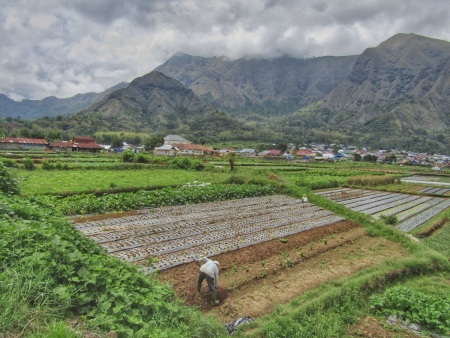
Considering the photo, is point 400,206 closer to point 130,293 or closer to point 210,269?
point 210,269

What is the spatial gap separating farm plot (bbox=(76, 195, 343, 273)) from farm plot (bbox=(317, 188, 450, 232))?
717 centimetres

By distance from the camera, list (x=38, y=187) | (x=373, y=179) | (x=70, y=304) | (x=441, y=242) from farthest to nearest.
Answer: (x=373, y=179) < (x=38, y=187) < (x=441, y=242) < (x=70, y=304)

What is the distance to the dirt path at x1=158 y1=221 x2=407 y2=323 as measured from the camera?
8.55 meters

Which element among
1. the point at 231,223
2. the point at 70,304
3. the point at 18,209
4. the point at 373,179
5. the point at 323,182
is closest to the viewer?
the point at 70,304

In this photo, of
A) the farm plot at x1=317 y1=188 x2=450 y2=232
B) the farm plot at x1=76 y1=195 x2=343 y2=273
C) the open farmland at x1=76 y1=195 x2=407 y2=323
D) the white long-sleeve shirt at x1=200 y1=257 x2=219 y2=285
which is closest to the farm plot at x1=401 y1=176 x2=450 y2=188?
the farm plot at x1=317 y1=188 x2=450 y2=232

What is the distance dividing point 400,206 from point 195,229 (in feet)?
80.6

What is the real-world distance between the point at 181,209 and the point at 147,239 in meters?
6.23

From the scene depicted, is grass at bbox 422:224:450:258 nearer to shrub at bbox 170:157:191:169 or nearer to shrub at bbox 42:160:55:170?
shrub at bbox 170:157:191:169

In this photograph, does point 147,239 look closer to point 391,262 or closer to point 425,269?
point 391,262

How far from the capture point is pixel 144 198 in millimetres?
18969

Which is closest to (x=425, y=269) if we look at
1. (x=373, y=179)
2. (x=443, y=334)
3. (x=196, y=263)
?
(x=443, y=334)

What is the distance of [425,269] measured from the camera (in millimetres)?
12539

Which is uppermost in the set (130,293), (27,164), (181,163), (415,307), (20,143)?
(130,293)

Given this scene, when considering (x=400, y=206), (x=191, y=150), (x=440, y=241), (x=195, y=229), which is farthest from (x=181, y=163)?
(x=191, y=150)
